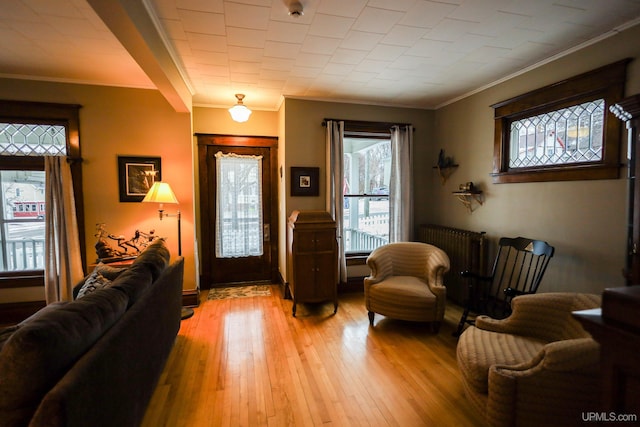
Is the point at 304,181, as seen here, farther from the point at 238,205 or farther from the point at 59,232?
the point at 59,232

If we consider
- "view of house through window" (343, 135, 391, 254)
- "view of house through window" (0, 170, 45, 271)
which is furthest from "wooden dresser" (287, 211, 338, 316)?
"view of house through window" (0, 170, 45, 271)

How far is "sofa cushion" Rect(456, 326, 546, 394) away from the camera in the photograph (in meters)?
1.74

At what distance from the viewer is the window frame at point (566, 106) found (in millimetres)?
2283

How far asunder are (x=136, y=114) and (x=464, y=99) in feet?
13.4

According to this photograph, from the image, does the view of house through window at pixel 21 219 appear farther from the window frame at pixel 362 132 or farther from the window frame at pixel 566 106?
the window frame at pixel 566 106

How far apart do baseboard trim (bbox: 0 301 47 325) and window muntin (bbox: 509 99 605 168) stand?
18.5ft

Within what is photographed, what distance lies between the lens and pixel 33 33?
233cm

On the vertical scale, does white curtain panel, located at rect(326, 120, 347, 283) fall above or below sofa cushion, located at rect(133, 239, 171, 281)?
above

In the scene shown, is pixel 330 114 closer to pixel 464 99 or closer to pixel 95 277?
pixel 464 99

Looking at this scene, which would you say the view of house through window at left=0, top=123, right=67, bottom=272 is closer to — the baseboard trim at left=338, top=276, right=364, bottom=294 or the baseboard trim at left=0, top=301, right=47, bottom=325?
the baseboard trim at left=0, top=301, right=47, bottom=325

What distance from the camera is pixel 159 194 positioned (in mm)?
3219

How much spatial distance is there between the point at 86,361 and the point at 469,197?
3.89 metres

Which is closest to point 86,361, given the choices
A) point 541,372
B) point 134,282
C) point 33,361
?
point 33,361

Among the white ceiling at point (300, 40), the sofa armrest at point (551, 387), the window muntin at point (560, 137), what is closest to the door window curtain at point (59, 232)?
the white ceiling at point (300, 40)
